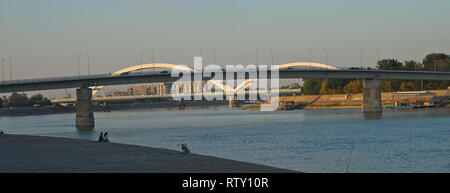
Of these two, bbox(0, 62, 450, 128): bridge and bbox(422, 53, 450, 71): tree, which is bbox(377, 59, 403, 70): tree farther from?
bbox(0, 62, 450, 128): bridge

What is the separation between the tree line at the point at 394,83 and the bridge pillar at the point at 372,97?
27322 mm

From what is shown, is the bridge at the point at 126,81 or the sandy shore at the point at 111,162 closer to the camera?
the sandy shore at the point at 111,162

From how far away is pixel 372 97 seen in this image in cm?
10319

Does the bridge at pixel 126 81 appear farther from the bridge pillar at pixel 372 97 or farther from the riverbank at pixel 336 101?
the riverbank at pixel 336 101

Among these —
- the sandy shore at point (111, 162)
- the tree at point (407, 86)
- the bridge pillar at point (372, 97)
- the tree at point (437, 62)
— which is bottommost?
the sandy shore at point (111, 162)

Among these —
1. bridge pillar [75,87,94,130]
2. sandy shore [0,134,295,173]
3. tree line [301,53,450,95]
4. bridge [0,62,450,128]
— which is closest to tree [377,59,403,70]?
tree line [301,53,450,95]

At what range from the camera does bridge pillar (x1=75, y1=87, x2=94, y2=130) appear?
277ft

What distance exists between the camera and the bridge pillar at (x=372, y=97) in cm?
10256

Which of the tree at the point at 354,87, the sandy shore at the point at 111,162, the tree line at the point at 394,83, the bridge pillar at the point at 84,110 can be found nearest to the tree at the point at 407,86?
the tree line at the point at 394,83

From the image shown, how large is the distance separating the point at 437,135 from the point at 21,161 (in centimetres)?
3501

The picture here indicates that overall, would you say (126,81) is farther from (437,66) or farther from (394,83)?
(437,66)

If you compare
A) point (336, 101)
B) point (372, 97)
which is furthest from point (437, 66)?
point (372, 97)
